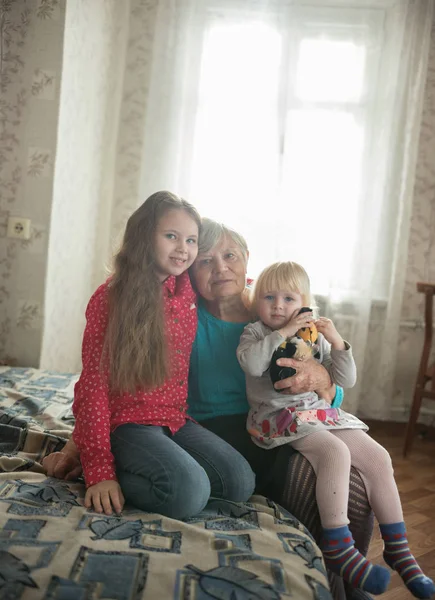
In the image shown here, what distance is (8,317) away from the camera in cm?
246

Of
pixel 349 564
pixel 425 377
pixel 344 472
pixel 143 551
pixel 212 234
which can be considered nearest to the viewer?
pixel 143 551

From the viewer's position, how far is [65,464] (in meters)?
1.33

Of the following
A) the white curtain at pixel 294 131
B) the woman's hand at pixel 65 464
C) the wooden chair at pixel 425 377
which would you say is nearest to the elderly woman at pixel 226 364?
the woman's hand at pixel 65 464

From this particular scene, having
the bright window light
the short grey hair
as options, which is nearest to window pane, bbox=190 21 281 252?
the bright window light

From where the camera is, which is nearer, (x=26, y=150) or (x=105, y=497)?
(x=105, y=497)

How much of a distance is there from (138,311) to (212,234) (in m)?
0.36

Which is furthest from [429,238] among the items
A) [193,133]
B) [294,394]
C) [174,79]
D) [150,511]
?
[150,511]

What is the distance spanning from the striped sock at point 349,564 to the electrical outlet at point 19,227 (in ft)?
5.83

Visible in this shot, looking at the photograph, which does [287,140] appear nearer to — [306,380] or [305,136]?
[305,136]

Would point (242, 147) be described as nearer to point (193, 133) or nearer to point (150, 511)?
point (193, 133)

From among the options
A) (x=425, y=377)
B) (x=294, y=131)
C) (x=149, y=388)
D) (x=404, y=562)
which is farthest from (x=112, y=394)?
(x=294, y=131)

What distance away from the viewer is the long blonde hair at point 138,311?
4.26 ft

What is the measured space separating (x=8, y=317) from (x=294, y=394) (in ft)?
5.01

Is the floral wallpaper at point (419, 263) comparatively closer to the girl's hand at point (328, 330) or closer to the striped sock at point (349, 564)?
the girl's hand at point (328, 330)
